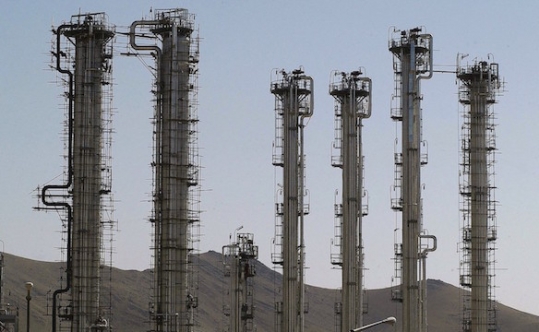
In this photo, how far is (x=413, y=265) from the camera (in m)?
60.3

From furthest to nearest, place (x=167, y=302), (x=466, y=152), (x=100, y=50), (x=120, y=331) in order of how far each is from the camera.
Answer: (x=120, y=331) → (x=466, y=152) → (x=100, y=50) → (x=167, y=302)

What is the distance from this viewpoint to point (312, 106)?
2744 inches

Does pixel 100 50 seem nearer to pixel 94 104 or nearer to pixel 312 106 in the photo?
pixel 94 104

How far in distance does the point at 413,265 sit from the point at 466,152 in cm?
919

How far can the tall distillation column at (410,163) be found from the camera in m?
60.3

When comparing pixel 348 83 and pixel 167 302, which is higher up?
pixel 348 83

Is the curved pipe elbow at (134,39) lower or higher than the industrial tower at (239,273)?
higher

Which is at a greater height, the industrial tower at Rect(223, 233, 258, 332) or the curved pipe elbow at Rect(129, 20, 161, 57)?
the curved pipe elbow at Rect(129, 20, 161, 57)

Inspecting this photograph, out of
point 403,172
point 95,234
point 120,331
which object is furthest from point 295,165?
point 120,331

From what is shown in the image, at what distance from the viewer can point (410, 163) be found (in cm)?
6138

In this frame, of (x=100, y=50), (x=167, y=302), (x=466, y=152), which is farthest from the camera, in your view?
(x=466, y=152)

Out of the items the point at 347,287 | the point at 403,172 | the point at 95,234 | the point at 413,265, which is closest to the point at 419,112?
the point at 403,172

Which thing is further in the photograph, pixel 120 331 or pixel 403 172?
pixel 120 331

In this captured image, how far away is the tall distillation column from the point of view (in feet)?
198
